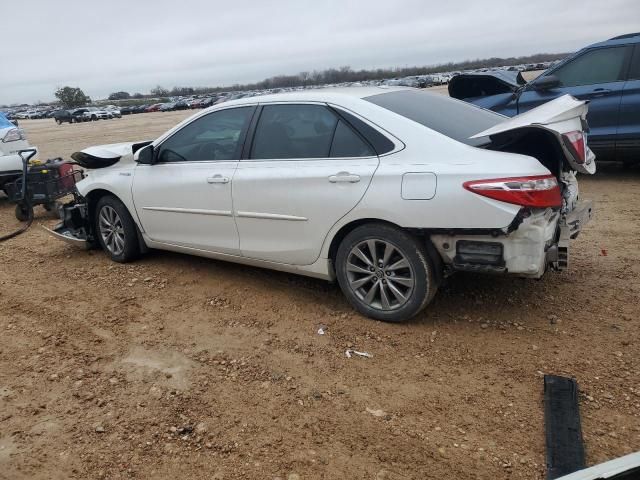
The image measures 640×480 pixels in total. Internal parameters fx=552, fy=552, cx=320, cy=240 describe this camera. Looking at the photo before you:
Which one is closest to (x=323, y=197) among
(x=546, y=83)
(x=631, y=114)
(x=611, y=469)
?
(x=611, y=469)

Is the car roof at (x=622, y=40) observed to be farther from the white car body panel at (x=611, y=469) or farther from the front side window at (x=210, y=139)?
the white car body panel at (x=611, y=469)

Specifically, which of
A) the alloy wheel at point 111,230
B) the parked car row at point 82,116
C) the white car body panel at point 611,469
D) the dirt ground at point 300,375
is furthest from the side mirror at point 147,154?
the parked car row at point 82,116

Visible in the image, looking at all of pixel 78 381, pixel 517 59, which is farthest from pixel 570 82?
pixel 517 59

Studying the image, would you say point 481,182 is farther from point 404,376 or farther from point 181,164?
point 181,164

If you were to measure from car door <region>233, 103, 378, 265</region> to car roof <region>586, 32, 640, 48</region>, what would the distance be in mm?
5590

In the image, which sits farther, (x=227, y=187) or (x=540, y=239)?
(x=227, y=187)

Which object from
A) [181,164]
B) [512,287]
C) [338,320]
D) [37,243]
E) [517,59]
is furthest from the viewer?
[517,59]

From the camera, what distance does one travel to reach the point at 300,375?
134 inches

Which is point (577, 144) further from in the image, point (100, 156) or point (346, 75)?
point (346, 75)

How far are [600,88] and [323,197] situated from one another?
18.5 ft

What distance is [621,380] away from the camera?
3.13 meters

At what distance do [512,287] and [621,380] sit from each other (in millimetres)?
1337

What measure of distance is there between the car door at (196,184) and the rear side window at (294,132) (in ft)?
0.64

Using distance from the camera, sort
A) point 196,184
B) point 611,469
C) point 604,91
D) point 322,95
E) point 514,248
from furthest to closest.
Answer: point 604,91, point 196,184, point 322,95, point 514,248, point 611,469
